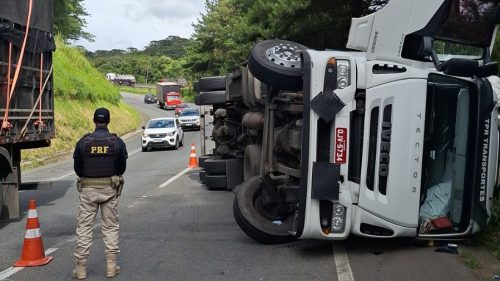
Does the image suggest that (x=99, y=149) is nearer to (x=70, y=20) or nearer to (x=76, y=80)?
(x=76, y=80)

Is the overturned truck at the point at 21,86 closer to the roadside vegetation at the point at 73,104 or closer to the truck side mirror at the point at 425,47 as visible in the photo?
the truck side mirror at the point at 425,47

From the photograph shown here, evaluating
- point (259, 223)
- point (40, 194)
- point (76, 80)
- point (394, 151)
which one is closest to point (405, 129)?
point (394, 151)

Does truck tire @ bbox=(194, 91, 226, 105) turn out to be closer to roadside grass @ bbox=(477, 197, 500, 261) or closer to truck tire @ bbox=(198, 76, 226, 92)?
truck tire @ bbox=(198, 76, 226, 92)

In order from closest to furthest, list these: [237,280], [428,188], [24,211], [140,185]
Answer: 1. [237,280]
2. [428,188]
3. [24,211]
4. [140,185]

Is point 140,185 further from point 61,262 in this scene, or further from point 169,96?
point 169,96

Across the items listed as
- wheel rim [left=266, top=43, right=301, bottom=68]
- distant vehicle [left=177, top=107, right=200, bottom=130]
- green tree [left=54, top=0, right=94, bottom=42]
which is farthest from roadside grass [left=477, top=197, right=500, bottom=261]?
green tree [left=54, top=0, right=94, bottom=42]

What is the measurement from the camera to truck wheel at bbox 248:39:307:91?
620 cm

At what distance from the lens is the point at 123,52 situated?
176 m

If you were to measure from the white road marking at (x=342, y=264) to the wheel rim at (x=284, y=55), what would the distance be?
7.10 feet

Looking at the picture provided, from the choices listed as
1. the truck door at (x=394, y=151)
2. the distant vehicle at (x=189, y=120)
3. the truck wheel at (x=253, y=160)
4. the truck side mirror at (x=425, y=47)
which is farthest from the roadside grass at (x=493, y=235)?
the distant vehicle at (x=189, y=120)

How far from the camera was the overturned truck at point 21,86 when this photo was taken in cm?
805

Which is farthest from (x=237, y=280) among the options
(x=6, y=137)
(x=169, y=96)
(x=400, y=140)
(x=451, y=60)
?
(x=169, y=96)

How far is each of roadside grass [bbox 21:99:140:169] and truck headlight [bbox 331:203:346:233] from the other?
16.2 metres

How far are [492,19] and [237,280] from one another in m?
3.63
